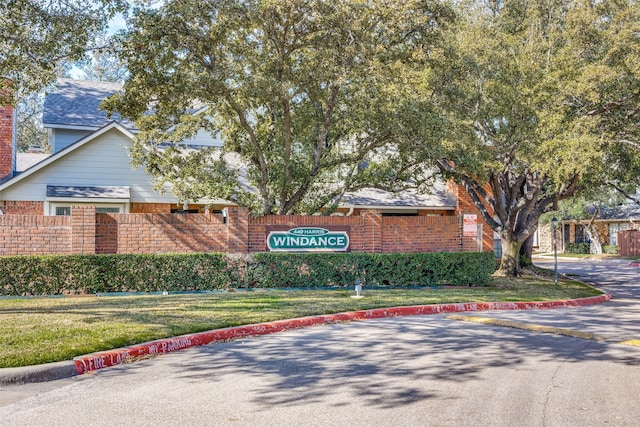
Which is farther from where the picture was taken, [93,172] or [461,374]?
[93,172]

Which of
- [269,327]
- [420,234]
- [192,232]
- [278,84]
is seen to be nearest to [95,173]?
[192,232]

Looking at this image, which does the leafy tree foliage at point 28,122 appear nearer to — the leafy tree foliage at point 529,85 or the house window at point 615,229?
the leafy tree foliage at point 529,85

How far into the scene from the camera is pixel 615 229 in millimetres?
47625

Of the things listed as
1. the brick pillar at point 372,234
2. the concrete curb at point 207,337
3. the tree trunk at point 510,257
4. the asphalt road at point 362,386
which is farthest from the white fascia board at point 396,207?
the asphalt road at point 362,386

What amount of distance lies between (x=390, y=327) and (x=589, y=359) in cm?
364

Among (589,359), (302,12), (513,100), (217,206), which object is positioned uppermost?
(302,12)

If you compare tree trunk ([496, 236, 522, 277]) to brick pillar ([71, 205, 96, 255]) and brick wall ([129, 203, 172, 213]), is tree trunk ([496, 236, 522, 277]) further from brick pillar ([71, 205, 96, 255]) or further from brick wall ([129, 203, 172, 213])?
brick pillar ([71, 205, 96, 255])

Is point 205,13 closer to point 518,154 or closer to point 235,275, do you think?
point 235,275

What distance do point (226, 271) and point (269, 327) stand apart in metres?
6.19

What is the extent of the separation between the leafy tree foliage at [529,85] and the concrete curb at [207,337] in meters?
4.55

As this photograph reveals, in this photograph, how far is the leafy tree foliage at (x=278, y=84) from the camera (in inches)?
567

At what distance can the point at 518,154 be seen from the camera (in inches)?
715

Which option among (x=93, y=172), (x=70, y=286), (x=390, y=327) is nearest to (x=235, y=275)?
(x=70, y=286)

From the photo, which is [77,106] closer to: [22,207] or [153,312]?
[22,207]
